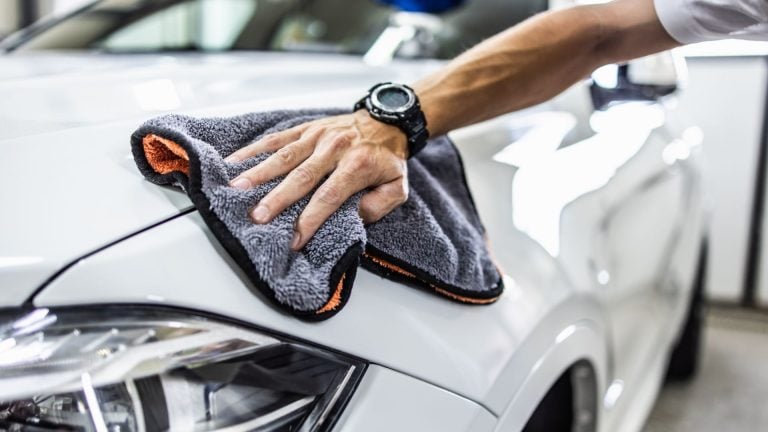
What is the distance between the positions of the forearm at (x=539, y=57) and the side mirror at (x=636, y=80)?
0.54m

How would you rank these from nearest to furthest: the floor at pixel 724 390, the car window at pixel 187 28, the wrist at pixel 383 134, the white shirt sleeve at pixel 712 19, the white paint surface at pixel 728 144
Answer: the wrist at pixel 383 134, the white shirt sleeve at pixel 712 19, the car window at pixel 187 28, the floor at pixel 724 390, the white paint surface at pixel 728 144

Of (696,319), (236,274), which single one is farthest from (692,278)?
(236,274)

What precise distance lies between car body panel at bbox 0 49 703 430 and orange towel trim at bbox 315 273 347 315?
0.9 inches

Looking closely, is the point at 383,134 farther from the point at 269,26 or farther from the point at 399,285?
the point at 269,26

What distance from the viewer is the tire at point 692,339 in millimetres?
2512

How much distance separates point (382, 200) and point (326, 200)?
0.09 m

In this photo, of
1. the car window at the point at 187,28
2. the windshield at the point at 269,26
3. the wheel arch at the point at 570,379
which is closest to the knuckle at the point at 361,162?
the wheel arch at the point at 570,379

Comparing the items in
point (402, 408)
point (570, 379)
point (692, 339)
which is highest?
point (402, 408)

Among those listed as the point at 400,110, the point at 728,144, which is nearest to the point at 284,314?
the point at 400,110

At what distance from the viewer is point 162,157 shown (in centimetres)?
79

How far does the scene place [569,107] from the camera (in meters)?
1.58

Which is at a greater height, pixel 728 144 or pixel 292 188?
pixel 292 188

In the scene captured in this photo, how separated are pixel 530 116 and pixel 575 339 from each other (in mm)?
461

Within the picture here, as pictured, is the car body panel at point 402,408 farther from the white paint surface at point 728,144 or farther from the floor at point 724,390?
the white paint surface at point 728,144
